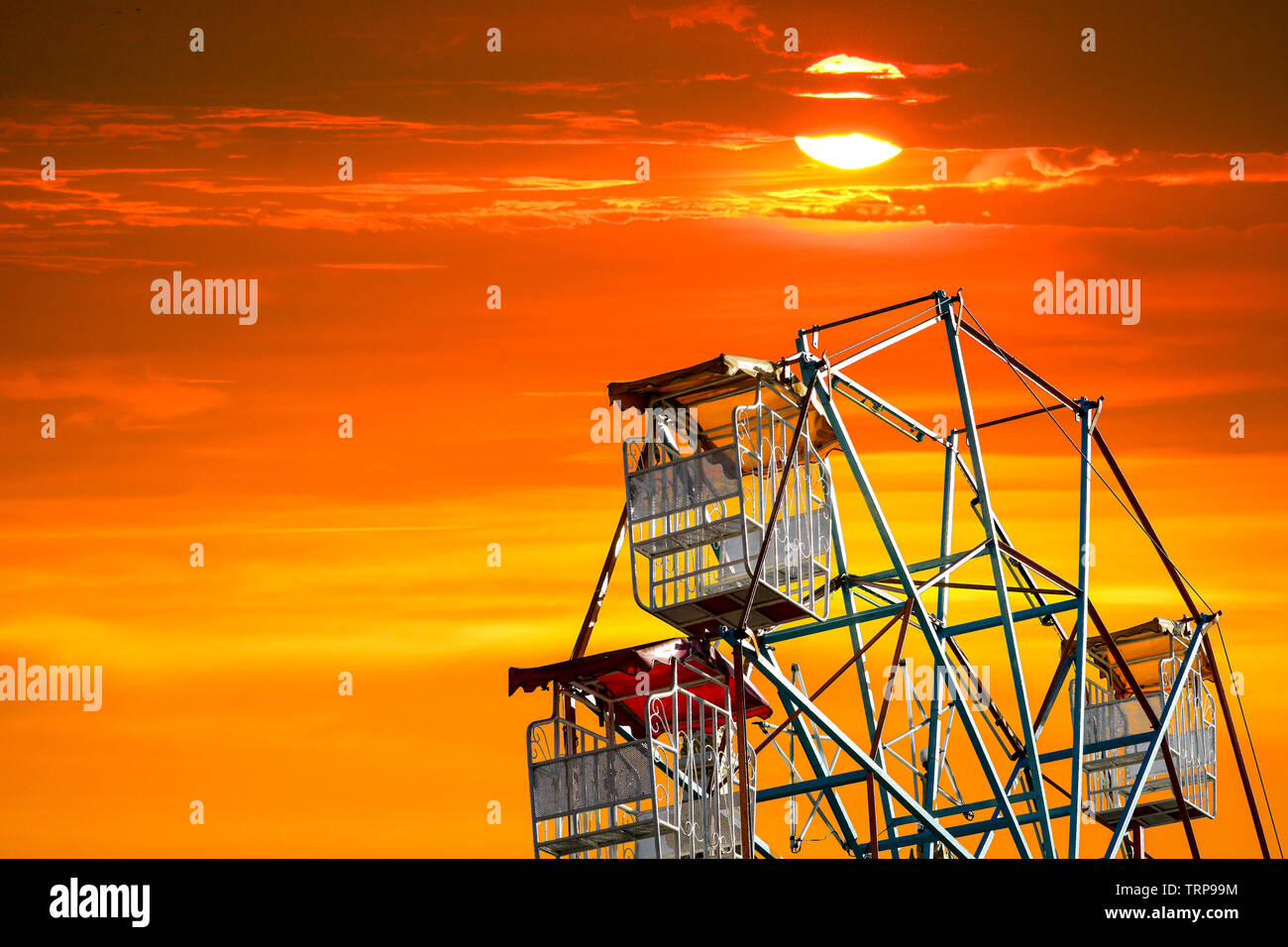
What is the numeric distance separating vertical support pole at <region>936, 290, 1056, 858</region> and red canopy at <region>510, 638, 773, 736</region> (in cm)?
382

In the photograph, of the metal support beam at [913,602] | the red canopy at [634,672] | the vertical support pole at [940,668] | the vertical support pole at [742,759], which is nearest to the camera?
the vertical support pole at [742,759]

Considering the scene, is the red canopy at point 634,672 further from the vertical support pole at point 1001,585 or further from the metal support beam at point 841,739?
the vertical support pole at point 1001,585

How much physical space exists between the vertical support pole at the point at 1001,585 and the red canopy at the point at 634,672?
382cm

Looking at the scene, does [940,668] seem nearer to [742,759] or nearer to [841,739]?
[841,739]

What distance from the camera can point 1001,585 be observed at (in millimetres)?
26266

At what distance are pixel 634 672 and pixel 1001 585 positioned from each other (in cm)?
588

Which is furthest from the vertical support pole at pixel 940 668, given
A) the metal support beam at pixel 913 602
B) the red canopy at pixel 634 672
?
the red canopy at pixel 634 672

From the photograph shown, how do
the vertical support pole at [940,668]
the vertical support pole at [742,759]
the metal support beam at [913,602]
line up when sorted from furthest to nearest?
the vertical support pole at [940,668], the metal support beam at [913,602], the vertical support pole at [742,759]

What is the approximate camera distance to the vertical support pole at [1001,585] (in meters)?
Answer: 26.4

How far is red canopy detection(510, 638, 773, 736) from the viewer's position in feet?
78.5

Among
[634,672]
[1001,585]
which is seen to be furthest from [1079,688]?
[634,672]

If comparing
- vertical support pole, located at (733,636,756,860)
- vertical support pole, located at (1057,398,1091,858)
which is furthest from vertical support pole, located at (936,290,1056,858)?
vertical support pole, located at (733,636,756,860)
